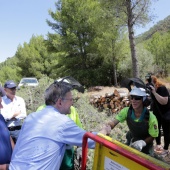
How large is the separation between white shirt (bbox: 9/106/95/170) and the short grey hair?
174mm

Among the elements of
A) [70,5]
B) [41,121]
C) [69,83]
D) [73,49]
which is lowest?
[41,121]

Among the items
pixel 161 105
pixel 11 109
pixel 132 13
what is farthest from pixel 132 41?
pixel 11 109

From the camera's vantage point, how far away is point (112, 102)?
Result: 8258 millimetres

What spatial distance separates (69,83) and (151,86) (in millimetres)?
2664

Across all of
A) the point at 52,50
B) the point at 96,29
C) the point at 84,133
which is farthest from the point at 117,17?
the point at 84,133

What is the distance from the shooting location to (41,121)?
186 centimetres

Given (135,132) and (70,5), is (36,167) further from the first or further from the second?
(70,5)

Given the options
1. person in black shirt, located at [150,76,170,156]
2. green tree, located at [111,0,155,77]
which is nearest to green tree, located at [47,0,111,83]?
green tree, located at [111,0,155,77]

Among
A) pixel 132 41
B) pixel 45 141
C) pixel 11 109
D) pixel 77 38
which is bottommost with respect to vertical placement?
pixel 11 109

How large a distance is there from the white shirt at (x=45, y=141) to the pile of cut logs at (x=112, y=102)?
6094mm

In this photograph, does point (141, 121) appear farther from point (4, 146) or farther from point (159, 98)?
point (159, 98)

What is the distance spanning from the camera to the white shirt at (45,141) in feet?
5.75

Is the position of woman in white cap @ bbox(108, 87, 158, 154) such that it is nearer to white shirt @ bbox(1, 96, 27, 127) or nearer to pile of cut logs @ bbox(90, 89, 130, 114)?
white shirt @ bbox(1, 96, 27, 127)

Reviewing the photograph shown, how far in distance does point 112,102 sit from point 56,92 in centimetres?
633
